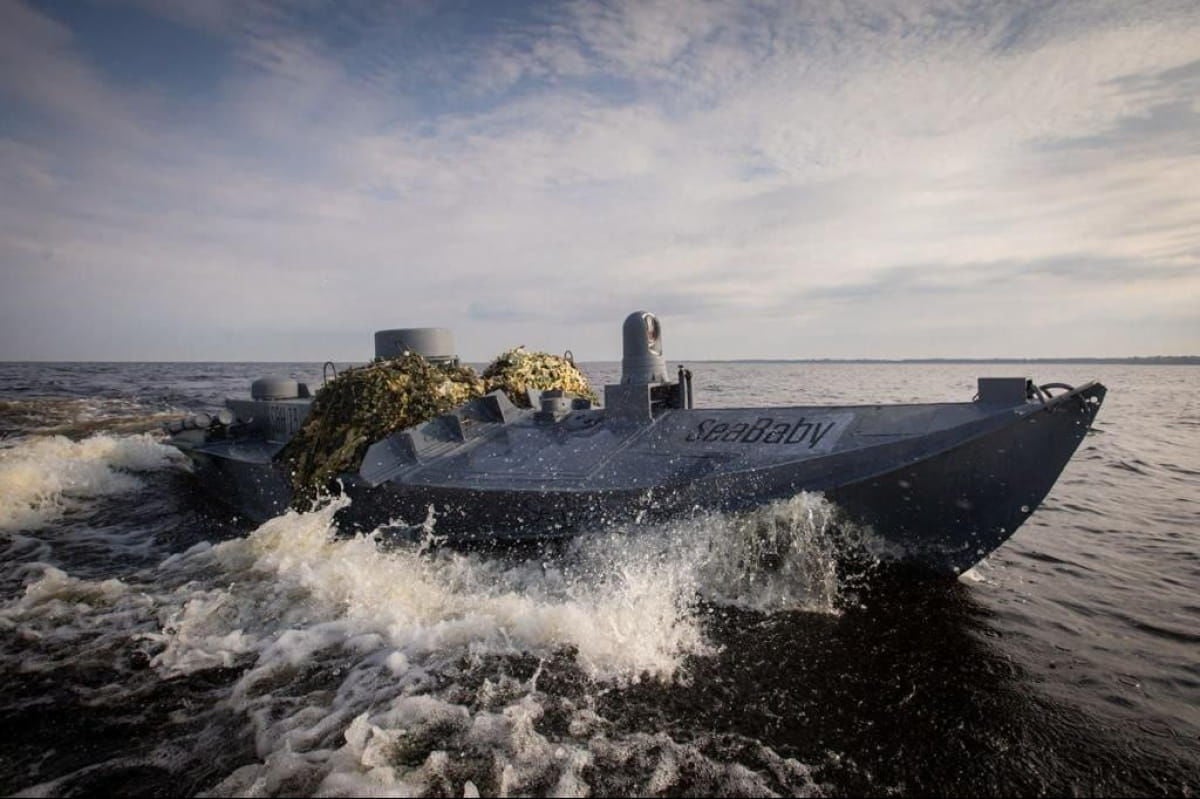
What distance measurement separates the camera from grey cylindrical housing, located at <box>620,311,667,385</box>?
8.27 meters

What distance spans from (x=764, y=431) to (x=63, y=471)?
53.5 ft

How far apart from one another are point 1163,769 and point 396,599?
6.27m

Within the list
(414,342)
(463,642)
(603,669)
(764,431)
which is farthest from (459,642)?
(414,342)

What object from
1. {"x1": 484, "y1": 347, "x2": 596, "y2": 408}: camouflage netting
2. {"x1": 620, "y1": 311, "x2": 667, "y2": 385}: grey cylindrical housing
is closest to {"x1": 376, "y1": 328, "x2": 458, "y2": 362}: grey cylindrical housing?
{"x1": 484, "y1": 347, "x2": 596, "y2": 408}: camouflage netting

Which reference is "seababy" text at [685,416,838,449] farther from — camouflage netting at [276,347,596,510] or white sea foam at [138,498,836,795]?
camouflage netting at [276,347,596,510]

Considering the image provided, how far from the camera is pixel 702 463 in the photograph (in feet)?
21.9

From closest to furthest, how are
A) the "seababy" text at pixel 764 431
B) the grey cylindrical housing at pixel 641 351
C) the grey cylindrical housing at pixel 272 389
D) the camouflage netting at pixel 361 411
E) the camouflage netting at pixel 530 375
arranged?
the "seababy" text at pixel 764 431, the grey cylindrical housing at pixel 641 351, the camouflage netting at pixel 361 411, the camouflage netting at pixel 530 375, the grey cylindrical housing at pixel 272 389

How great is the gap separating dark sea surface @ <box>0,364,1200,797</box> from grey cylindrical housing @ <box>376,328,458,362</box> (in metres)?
4.18

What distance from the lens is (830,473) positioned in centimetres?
586

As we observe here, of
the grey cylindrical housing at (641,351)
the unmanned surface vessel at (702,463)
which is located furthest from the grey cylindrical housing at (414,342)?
the grey cylindrical housing at (641,351)

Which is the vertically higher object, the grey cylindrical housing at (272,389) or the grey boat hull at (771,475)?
the grey cylindrical housing at (272,389)

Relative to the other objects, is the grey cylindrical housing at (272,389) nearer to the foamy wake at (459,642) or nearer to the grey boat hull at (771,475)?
the foamy wake at (459,642)

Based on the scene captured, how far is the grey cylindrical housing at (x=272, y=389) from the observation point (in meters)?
12.6

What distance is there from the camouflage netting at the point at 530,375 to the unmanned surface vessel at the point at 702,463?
89 centimetres
